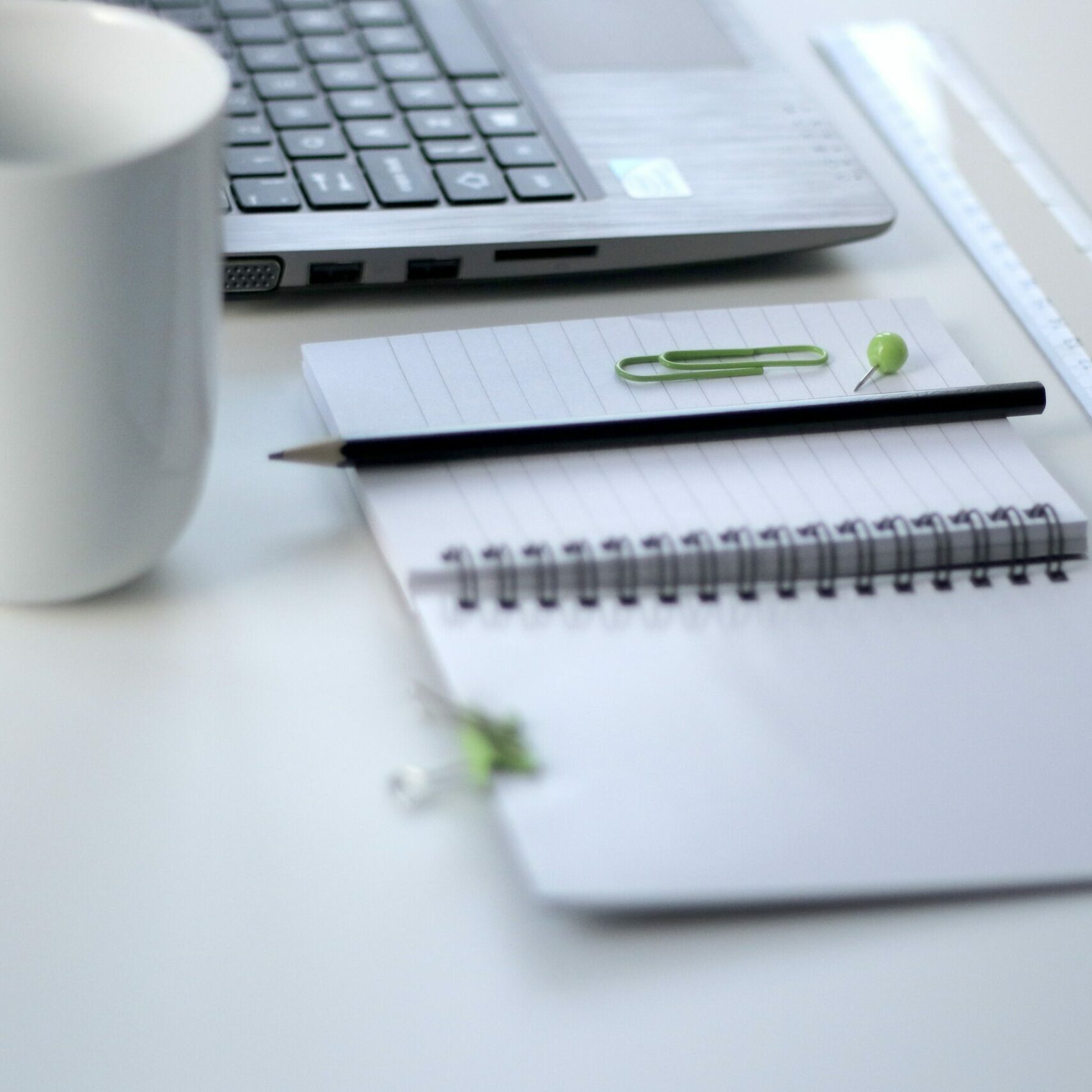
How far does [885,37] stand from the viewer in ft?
2.84

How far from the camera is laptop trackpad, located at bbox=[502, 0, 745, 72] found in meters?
0.74

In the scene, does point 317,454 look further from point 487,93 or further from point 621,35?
point 621,35

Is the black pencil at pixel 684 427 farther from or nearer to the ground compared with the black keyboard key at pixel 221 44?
nearer to the ground

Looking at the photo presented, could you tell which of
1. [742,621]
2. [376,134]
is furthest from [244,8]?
[742,621]

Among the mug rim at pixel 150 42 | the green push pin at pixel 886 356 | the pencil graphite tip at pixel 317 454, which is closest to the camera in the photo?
the mug rim at pixel 150 42

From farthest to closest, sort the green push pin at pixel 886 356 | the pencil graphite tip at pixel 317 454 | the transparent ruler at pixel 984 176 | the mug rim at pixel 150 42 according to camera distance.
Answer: the transparent ruler at pixel 984 176 < the green push pin at pixel 886 356 < the pencil graphite tip at pixel 317 454 < the mug rim at pixel 150 42

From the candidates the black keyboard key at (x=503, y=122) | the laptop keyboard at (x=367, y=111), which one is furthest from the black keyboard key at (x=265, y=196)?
the black keyboard key at (x=503, y=122)

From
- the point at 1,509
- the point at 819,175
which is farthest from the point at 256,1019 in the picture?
the point at 819,175

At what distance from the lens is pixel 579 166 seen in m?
0.66

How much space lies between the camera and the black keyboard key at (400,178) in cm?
61

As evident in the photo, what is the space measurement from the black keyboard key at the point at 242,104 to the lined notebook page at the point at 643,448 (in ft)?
0.51

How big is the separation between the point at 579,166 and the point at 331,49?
0.47 ft

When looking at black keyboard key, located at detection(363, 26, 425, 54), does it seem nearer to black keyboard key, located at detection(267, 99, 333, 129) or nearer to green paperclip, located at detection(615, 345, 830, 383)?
black keyboard key, located at detection(267, 99, 333, 129)

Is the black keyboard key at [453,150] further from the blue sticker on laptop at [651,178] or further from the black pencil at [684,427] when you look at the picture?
the black pencil at [684,427]
